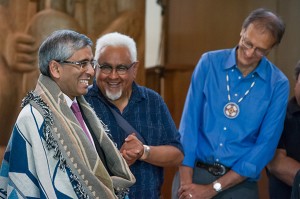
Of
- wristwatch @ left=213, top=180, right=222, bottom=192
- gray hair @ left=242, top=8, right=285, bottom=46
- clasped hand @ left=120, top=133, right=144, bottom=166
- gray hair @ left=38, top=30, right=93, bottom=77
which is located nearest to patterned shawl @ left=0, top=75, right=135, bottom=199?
gray hair @ left=38, top=30, right=93, bottom=77

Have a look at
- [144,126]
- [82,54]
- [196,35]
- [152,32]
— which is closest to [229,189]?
Answer: [144,126]

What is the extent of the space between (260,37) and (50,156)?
139cm

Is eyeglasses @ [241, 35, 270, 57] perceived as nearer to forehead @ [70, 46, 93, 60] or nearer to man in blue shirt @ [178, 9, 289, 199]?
man in blue shirt @ [178, 9, 289, 199]

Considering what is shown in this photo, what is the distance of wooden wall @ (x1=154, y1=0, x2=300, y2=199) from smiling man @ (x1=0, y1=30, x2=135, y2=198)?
2672mm

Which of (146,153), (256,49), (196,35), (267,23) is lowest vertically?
(146,153)

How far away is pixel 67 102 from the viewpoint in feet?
9.43

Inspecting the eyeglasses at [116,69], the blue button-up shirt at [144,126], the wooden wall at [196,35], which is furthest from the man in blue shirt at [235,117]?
the wooden wall at [196,35]

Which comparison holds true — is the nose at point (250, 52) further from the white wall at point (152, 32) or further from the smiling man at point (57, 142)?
the white wall at point (152, 32)

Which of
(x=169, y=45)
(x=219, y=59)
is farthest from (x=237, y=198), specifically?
(x=169, y=45)

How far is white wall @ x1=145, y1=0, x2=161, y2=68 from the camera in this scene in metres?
5.61

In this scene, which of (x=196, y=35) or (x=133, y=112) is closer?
(x=133, y=112)

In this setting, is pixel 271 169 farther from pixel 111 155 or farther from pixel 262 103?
pixel 111 155

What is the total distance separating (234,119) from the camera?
143 inches

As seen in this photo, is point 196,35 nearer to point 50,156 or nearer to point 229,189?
point 229,189
